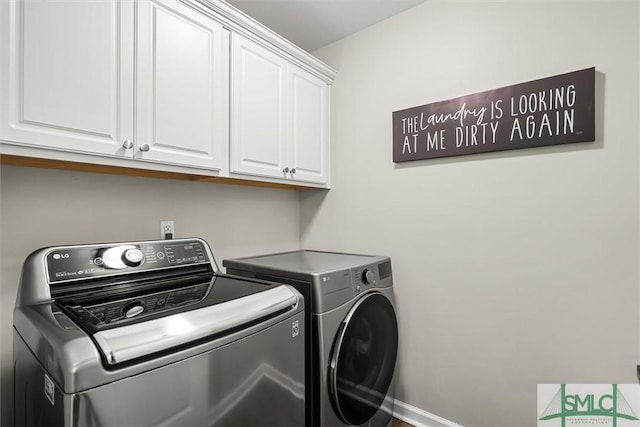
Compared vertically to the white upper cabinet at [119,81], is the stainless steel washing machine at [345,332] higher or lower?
lower

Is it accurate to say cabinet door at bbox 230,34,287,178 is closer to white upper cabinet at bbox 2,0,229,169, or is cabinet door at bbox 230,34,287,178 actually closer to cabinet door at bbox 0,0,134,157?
white upper cabinet at bbox 2,0,229,169

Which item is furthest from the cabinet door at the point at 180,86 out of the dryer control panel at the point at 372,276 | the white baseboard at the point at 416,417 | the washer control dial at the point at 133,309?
the white baseboard at the point at 416,417

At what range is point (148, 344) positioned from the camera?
0.77 m

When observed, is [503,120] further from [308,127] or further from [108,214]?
[108,214]

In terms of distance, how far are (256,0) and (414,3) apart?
0.93 m

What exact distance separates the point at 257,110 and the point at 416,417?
202 cm

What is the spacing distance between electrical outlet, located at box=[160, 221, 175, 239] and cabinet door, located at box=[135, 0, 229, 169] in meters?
0.44

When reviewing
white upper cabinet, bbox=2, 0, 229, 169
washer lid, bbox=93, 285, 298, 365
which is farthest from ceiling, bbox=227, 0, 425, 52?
washer lid, bbox=93, 285, 298, 365

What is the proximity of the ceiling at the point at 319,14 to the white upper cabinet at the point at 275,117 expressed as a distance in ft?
0.99

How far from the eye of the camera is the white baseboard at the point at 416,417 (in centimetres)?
183

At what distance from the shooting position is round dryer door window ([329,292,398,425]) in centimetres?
145

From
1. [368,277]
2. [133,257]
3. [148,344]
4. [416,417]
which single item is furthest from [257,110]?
[416,417]

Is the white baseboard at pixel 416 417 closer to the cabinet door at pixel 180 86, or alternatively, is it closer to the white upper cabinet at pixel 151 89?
the white upper cabinet at pixel 151 89

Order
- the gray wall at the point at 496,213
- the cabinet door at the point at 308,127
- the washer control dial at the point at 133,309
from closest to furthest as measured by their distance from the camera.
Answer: the washer control dial at the point at 133,309
the gray wall at the point at 496,213
the cabinet door at the point at 308,127
